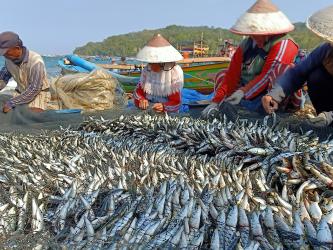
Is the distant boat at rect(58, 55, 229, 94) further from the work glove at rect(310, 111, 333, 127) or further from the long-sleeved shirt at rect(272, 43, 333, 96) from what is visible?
the work glove at rect(310, 111, 333, 127)

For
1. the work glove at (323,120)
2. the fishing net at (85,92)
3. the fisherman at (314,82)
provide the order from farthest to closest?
the fishing net at (85,92), the fisherman at (314,82), the work glove at (323,120)

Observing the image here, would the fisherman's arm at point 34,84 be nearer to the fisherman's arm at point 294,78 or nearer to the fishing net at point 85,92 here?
the fishing net at point 85,92

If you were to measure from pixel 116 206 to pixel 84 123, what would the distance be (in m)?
3.01

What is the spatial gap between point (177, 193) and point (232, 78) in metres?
3.64

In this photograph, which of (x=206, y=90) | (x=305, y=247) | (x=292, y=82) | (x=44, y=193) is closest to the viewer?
(x=305, y=247)

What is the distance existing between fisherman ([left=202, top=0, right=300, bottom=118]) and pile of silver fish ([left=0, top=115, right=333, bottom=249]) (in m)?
1.45

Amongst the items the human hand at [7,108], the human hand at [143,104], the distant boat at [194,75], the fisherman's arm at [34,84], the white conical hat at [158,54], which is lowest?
the distant boat at [194,75]

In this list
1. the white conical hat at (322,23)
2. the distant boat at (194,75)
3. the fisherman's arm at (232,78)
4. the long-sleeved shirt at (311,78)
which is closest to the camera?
the white conical hat at (322,23)

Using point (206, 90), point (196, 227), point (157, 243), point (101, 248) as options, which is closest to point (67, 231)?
point (101, 248)

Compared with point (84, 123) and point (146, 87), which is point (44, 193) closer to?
point (84, 123)

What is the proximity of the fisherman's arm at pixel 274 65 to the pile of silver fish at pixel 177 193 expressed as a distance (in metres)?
1.45

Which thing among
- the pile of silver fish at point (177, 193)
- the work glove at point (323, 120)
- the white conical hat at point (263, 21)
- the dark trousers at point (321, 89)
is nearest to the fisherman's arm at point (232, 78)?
the white conical hat at point (263, 21)

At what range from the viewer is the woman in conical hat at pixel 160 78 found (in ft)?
20.7

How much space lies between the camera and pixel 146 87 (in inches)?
262
